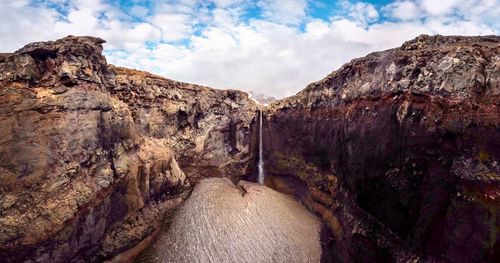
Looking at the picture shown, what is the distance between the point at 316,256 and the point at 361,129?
8827 mm

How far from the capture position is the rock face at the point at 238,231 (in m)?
20.8

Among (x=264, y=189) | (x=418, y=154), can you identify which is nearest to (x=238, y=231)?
(x=264, y=189)

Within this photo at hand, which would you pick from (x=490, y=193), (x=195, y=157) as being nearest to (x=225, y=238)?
(x=195, y=157)

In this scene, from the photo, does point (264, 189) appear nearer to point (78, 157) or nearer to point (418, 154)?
point (78, 157)

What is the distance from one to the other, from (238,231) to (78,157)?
1138 centimetres

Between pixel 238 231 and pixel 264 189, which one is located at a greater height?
pixel 264 189

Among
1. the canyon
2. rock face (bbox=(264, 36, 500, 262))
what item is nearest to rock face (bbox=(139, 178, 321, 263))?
the canyon

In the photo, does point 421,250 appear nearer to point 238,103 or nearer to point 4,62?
point 4,62

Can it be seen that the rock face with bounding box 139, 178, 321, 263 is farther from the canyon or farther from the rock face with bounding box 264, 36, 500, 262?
the rock face with bounding box 264, 36, 500, 262

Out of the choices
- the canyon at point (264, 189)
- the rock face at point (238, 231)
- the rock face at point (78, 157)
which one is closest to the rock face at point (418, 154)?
the canyon at point (264, 189)

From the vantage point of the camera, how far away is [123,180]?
20.3 metres

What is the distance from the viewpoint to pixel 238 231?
2272 cm

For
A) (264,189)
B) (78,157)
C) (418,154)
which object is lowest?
(264,189)

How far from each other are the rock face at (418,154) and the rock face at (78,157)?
1365cm
